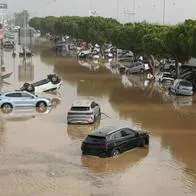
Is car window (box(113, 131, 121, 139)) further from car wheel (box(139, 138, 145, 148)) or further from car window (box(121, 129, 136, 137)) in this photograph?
car wheel (box(139, 138, 145, 148))

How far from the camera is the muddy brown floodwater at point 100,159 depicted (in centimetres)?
1951

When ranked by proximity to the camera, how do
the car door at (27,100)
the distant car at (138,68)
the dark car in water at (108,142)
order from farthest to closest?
the distant car at (138,68) < the car door at (27,100) < the dark car in water at (108,142)

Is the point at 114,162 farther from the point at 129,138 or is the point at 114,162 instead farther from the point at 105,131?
the point at 129,138

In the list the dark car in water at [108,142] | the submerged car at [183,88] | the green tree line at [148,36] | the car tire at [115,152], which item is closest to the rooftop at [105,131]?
the dark car in water at [108,142]

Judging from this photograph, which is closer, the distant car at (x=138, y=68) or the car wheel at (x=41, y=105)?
the car wheel at (x=41, y=105)

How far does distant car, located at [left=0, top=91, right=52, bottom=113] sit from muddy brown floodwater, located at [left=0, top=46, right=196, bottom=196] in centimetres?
113

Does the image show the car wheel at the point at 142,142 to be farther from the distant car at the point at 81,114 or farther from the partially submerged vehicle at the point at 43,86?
the partially submerged vehicle at the point at 43,86

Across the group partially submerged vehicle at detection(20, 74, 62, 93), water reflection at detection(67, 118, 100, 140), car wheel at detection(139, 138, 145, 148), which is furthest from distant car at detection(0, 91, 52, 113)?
car wheel at detection(139, 138, 145, 148)

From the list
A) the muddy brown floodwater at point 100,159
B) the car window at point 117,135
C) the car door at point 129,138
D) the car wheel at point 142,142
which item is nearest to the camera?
the muddy brown floodwater at point 100,159

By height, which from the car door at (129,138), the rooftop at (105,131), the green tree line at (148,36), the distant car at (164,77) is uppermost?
the green tree line at (148,36)

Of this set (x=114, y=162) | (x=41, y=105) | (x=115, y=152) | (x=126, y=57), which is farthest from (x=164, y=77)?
(x=114, y=162)

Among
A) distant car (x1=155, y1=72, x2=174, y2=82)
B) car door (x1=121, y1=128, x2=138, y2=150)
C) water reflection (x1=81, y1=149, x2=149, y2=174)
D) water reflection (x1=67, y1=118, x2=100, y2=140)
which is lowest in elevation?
water reflection (x1=67, y1=118, x2=100, y2=140)

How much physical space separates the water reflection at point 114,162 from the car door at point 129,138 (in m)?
0.36

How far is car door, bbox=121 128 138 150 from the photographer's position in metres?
24.6
